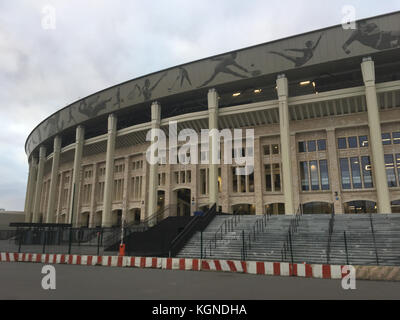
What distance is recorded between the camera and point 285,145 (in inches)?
1157

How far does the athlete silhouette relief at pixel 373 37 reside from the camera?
26.7 m

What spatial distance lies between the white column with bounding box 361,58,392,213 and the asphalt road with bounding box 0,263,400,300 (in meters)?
18.2

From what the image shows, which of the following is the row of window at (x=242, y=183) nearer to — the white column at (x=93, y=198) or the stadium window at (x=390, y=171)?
the stadium window at (x=390, y=171)

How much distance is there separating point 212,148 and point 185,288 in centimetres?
2464

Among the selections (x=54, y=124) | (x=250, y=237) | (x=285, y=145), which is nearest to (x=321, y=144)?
(x=285, y=145)

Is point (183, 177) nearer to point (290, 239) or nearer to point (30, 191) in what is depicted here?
point (290, 239)

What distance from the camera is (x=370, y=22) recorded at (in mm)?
Result: 27375

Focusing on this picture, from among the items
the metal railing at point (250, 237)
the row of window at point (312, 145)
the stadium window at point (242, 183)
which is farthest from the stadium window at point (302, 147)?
the metal railing at point (250, 237)

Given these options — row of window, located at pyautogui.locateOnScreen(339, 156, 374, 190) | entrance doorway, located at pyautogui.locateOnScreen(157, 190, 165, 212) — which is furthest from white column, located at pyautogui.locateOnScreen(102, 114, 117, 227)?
row of window, located at pyautogui.locateOnScreen(339, 156, 374, 190)

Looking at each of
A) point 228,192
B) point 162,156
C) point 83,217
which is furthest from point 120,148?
point 228,192

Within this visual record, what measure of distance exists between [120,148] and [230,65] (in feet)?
71.1
